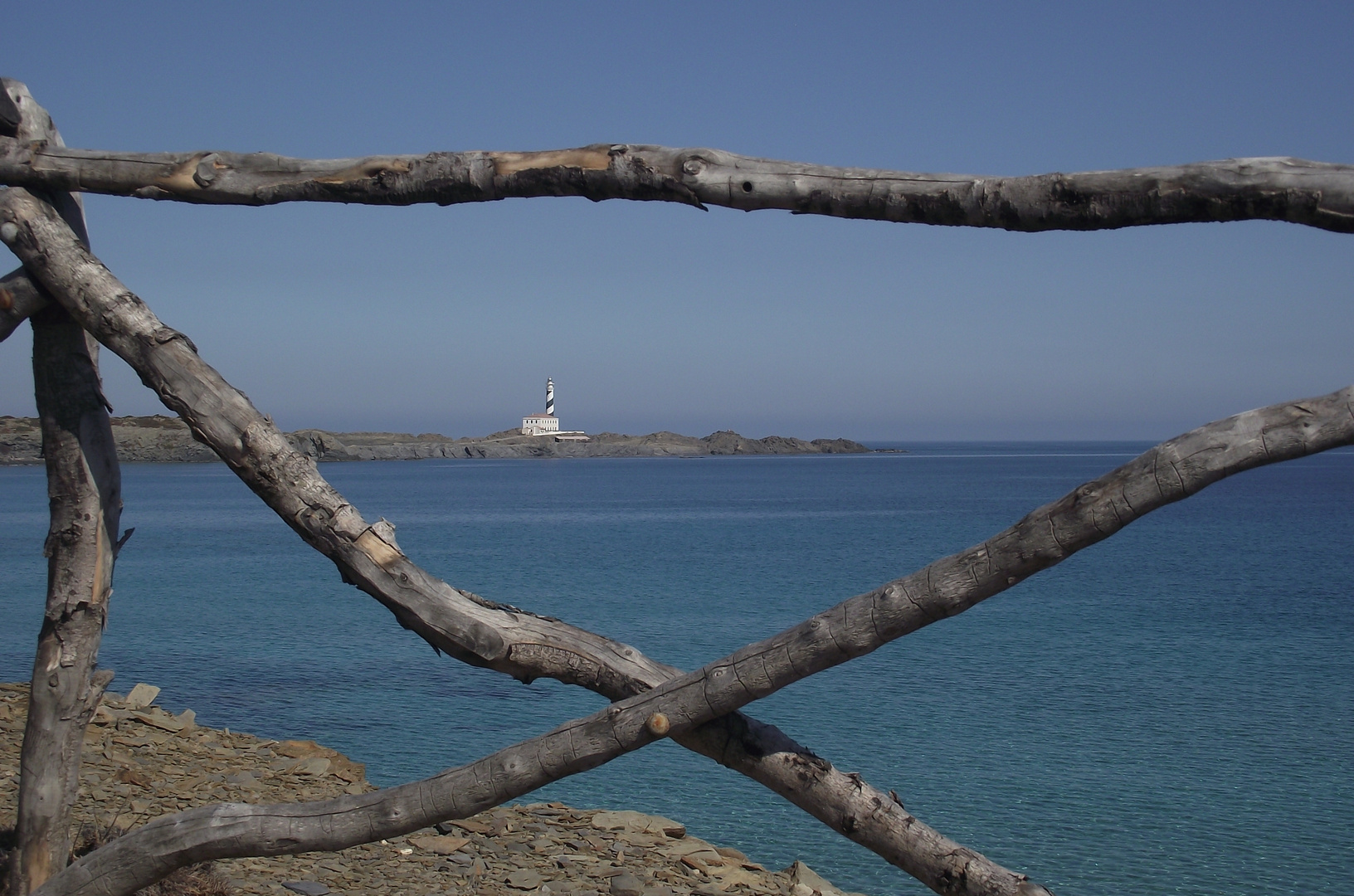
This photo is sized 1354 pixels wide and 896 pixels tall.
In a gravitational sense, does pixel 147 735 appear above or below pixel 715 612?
above

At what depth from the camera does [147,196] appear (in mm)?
3652

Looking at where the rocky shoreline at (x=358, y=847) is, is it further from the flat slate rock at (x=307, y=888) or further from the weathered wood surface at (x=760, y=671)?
the weathered wood surface at (x=760, y=671)

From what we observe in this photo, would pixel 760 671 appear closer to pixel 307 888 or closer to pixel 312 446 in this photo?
pixel 307 888

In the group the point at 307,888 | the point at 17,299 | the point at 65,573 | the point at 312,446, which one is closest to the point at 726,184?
the point at 17,299

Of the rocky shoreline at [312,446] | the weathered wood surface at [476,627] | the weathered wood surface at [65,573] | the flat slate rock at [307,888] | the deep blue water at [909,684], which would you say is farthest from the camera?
the rocky shoreline at [312,446]

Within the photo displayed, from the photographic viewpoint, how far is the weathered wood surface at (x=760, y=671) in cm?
266

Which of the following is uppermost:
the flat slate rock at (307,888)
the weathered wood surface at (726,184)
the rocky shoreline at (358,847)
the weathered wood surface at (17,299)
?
the weathered wood surface at (726,184)

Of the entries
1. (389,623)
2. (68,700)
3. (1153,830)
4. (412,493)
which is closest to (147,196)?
(68,700)

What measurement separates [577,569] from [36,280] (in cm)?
3575

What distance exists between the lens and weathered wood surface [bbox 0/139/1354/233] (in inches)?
104

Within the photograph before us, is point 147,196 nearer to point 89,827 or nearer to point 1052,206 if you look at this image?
point 1052,206

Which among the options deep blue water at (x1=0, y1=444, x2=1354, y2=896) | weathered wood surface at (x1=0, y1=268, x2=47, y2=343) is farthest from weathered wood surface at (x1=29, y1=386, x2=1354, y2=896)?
deep blue water at (x1=0, y1=444, x2=1354, y2=896)

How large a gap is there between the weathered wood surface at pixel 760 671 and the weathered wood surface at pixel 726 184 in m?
0.57

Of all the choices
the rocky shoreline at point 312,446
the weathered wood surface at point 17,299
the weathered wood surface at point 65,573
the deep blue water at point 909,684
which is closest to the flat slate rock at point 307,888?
the weathered wood surface at point 65,573
